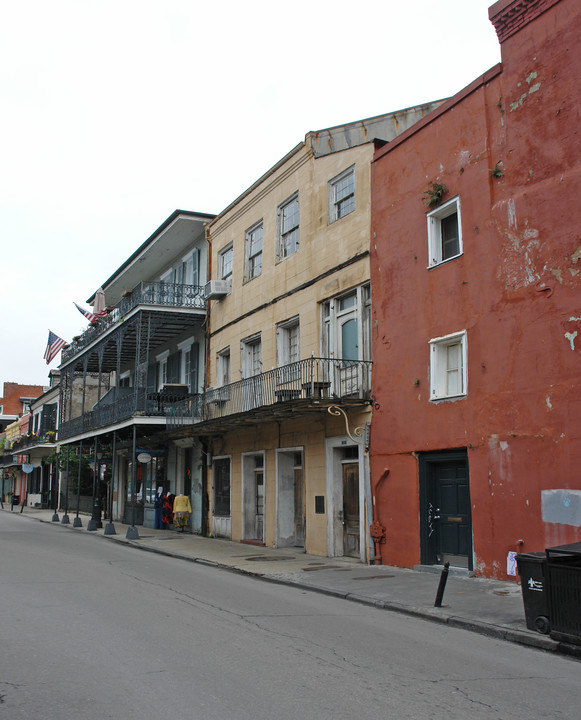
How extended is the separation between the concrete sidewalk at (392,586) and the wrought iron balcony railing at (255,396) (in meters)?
3.26

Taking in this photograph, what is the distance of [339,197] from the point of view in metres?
16.3

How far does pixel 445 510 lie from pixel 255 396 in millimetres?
6746

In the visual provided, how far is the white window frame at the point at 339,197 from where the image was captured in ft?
51.8

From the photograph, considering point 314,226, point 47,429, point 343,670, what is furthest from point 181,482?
point 47,429

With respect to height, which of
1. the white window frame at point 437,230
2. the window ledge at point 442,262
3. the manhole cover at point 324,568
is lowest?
the manhole cover at point 324,568

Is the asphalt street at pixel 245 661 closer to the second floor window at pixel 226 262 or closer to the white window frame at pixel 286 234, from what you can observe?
the white window frame at pixel 286 234

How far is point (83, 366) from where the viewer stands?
2945 cm

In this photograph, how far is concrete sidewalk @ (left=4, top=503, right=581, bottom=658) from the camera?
8.12m

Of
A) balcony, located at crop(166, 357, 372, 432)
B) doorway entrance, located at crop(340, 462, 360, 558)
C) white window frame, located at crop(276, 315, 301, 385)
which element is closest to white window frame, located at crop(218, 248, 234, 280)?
balcony, located at crop(166, 357, 372, 432)

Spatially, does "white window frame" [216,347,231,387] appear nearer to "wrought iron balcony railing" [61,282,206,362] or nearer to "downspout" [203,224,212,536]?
"downspout" [203,224,212,536]

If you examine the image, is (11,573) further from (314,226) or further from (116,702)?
(314,226)

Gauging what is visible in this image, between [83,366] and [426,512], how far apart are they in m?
20.2

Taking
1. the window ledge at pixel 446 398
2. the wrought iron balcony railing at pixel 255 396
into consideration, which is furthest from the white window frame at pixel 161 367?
the window ledge at pixel 446 398

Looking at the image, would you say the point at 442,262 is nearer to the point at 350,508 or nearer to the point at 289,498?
the point at 350,508
